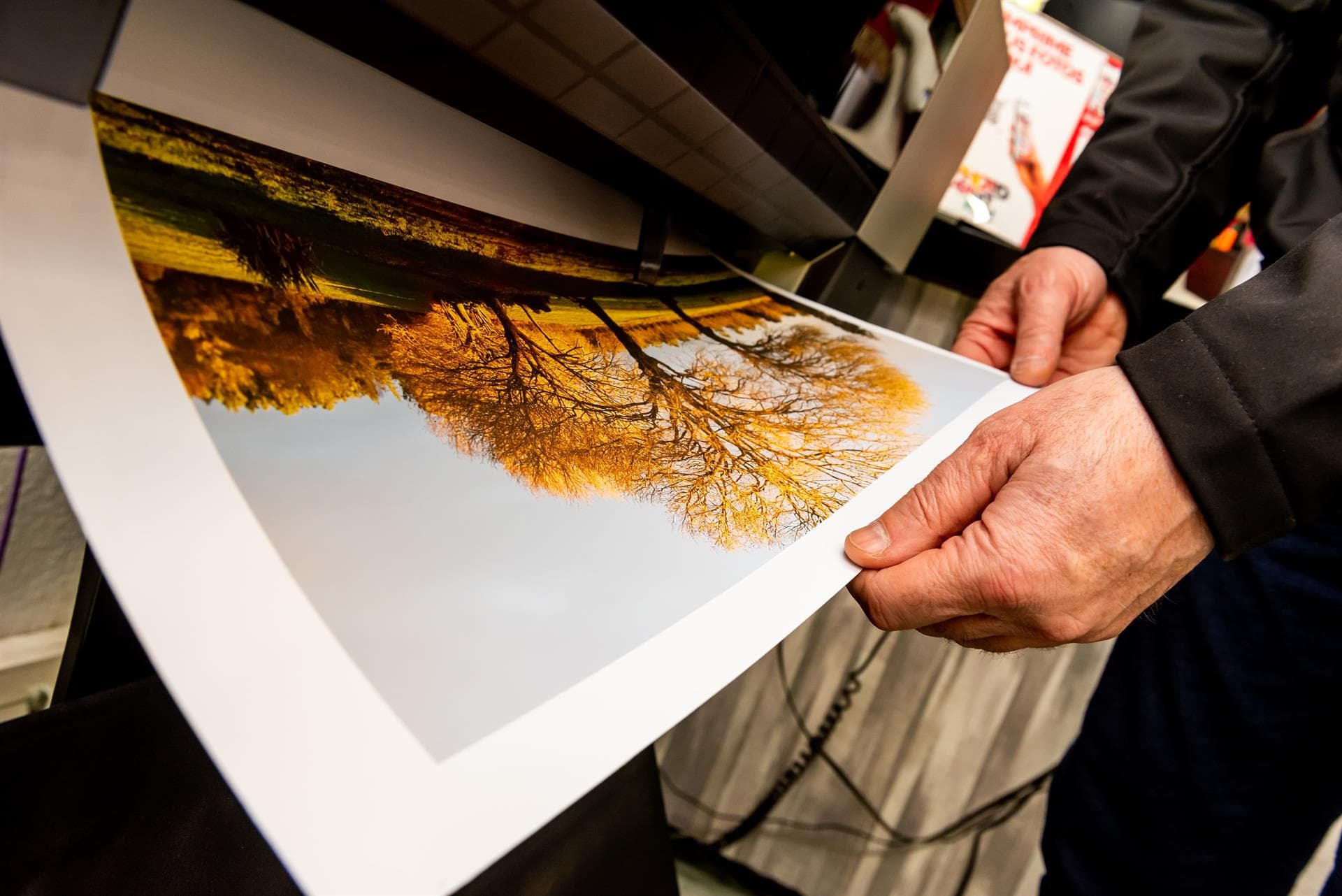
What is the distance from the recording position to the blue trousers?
58cm

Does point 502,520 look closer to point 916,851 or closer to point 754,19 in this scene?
point 754,19

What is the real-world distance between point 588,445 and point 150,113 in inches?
9.2

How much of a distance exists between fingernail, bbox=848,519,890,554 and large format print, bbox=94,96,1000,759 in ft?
0.08

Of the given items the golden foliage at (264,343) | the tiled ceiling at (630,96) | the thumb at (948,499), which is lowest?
the thumb at (948,499)

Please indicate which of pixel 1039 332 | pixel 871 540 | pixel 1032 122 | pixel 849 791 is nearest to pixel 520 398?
pixel 871 540

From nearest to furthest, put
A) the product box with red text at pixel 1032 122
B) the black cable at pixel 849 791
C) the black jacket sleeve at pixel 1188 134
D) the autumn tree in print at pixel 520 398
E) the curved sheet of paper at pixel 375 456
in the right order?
1. the curved sheet of paper at pixel 375 456
2. the autumn tree in print at pixel 520 398
3. the black jacket sleeve at pixel 1188 134
4. the product box with red text at pixel 1032 122
5. the black cable at pixel 849 791

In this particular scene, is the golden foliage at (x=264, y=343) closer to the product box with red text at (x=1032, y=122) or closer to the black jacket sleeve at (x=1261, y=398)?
the black jacket sleeve at (x=1261, y=398)

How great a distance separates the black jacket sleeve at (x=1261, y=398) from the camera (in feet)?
1.16

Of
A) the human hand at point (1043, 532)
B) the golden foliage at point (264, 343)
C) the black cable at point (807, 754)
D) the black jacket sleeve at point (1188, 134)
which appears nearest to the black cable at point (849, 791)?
the black cable at point (807, 754)

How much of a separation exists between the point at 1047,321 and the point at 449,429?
0.56m

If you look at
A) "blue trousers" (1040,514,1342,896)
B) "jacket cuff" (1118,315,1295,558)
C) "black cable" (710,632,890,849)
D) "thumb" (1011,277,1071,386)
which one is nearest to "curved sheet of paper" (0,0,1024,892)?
"jacket cuff" (1118,315,1295,558)

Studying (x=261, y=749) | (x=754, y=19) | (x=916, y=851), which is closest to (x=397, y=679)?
(x=261, y=749)

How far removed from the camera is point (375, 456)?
10.9 inches

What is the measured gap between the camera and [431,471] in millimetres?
286
